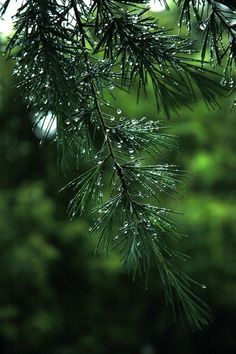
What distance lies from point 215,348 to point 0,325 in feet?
7.94

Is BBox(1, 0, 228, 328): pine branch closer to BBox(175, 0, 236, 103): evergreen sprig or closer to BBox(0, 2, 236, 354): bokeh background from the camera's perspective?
BBox(175, 0, 236, 103): evergreen sprig

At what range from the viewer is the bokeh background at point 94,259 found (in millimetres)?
5531

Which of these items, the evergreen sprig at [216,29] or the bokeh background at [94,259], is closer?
the evergreen sprig at [216,29]

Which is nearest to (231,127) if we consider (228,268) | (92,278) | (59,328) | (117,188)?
(228,268)

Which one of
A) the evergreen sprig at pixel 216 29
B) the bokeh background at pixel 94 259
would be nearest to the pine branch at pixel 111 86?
the evergreen sprig at pixel 216 29

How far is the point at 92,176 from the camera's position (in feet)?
3.42

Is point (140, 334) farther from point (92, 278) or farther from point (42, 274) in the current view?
point (42, 274)

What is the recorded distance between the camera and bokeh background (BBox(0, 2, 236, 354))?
5.53 meters

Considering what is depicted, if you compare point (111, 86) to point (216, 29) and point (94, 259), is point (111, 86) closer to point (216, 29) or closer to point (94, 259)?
point (216, 29)

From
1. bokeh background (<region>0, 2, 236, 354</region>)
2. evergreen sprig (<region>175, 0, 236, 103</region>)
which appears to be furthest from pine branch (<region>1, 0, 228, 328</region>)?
bokeh background (<region>0, 2, 236, 354</region>)

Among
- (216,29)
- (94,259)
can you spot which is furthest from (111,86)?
(94,259)

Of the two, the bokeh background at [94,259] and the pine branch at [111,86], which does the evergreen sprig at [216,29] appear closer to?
the pine branch at [111,86]

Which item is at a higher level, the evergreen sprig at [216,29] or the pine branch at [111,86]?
the evergreen sprig at [216,29]

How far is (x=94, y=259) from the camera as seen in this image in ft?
18.8
